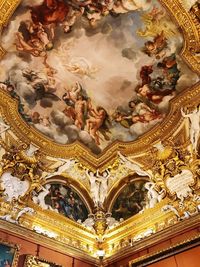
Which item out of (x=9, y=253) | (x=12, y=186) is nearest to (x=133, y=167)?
(x=12, y=186)

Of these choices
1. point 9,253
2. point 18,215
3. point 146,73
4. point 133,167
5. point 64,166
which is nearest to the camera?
point 9,253

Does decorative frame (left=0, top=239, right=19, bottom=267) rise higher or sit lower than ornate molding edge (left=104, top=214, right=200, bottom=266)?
lower

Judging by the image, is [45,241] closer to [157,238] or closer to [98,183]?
[157,238]

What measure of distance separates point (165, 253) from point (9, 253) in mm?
4126

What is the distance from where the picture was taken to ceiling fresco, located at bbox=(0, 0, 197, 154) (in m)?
9.53

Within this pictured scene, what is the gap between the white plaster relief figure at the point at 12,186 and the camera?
957 cm

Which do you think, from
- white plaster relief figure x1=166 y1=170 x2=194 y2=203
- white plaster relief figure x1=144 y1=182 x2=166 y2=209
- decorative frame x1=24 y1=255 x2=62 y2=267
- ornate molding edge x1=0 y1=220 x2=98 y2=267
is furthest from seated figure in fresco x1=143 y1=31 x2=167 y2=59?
decorative frame x1=24 y1=255 x2=62 y2=267

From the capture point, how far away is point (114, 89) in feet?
37.0

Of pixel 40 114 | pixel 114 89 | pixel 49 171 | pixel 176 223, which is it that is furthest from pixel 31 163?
pixel 176 223

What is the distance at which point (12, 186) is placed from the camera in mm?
9852

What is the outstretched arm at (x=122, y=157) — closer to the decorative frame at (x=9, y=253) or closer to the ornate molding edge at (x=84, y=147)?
the ornate molding edge at (x=84, y=147)

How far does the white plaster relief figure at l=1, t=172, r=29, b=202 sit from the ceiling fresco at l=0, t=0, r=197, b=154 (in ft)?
6.91

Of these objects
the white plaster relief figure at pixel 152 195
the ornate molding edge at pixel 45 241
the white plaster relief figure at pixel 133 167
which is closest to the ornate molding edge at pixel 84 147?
the white plaster relief figure at pixel 133 167

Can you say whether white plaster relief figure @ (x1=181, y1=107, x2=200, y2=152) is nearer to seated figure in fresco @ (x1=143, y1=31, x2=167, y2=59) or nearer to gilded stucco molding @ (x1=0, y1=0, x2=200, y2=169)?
gilded stucco molding @ (x1=0, y1=0, x2=200, y2=169)
